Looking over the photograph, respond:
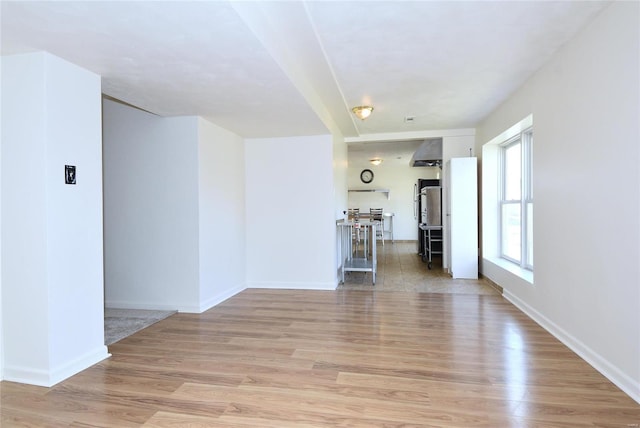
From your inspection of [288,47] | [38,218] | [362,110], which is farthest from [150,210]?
[362,110]

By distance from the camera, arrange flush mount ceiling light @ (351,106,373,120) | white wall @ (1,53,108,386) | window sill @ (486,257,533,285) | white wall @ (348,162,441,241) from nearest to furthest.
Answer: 1. white wall @ (1,53,108,386)
2. window sill @ (486,257,533,285)
3. flush mount ceiling light @ (351,106,373,120)
4. white wall @ (348,162,441,241)

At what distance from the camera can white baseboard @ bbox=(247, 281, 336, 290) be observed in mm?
4641

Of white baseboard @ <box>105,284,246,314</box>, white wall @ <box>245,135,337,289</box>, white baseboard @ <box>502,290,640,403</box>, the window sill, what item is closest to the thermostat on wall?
white baseboard @ <box>105,284,246,314</box>

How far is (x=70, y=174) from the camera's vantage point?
2.27 metres

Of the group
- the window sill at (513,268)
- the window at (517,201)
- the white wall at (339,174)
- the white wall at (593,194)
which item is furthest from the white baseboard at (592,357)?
the white wall at (339,174)

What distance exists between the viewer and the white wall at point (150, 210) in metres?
3.66

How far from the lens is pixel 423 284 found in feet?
15.8

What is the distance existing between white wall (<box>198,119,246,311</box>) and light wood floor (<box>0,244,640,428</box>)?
0.66 m

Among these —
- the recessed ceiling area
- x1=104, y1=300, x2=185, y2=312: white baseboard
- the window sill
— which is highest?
the recessed ceiling area

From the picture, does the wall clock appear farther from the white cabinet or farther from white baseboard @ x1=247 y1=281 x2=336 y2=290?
white baseboard @ x1=247 y1=281 x2=336 y2=290

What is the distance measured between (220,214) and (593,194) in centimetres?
353

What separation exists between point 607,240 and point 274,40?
2.47 m

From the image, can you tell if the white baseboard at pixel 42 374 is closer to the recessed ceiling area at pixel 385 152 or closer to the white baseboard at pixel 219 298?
the white baseboard at pixel 219 298

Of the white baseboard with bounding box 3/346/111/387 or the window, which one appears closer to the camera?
the white baseboard with bounding box 3/346/111/387
